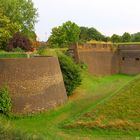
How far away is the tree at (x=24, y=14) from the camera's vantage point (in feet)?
104

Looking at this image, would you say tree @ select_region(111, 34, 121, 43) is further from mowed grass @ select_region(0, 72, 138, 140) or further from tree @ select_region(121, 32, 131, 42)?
mowed grass @ select_region(0, 72, 138, 140)

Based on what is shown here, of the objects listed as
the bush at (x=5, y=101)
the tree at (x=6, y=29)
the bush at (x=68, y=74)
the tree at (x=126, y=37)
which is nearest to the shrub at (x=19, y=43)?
the tree at (x=6, y=29)

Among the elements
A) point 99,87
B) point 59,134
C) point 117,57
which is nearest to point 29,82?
point 59,134

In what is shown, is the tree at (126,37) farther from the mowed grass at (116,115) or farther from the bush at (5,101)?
the bush at (5,101)

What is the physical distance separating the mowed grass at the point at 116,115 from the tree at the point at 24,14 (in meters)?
17.5

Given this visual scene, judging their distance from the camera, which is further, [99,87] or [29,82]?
[99,87]

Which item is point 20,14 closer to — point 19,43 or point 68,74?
point 19,43

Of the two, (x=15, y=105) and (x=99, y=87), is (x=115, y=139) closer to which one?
(x=15, y=105)

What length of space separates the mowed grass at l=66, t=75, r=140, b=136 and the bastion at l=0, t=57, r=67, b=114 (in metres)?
1.95

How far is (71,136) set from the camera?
12.5 m

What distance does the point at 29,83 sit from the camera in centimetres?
1474

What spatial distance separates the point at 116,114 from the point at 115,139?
2.38m

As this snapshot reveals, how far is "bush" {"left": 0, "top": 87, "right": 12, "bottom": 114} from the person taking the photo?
1361 cm

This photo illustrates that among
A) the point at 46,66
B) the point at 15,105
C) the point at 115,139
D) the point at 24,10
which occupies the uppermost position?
the point at 24,10
